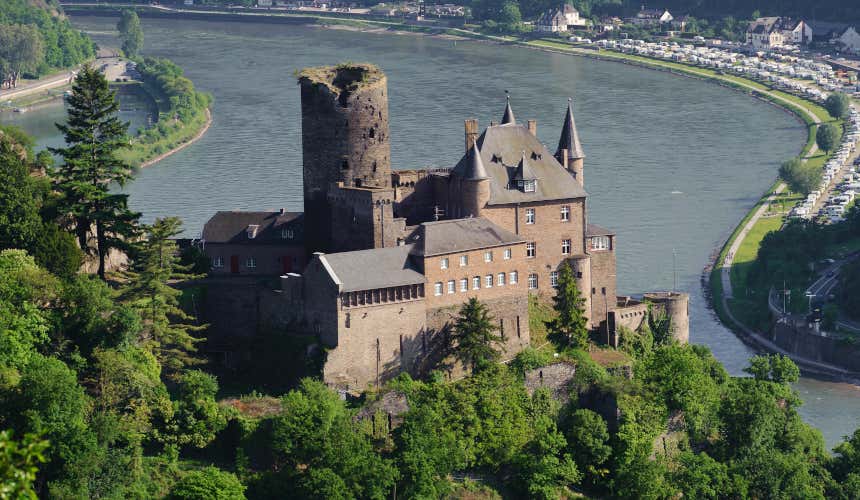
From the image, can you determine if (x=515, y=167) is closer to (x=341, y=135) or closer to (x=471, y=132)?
(x=471, y=132)

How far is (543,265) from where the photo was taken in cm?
6569

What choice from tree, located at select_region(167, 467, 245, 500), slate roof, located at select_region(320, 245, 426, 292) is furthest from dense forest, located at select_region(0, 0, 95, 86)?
tree, located at select_region(167, 467, 245, 500)

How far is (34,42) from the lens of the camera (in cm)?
16512

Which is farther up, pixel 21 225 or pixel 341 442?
pixel 21 225

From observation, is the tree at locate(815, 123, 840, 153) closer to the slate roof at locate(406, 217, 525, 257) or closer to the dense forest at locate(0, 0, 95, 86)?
the dense forest at locate(0, 0, 95, 86)

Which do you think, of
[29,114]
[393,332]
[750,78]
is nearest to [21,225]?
[393,332]

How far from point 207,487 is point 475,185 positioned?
16.5 meters

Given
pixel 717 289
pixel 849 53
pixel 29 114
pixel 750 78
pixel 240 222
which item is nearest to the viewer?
pixel 240 222

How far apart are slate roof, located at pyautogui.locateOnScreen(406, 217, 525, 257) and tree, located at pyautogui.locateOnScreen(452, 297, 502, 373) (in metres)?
1.89

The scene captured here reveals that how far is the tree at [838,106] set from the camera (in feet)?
472

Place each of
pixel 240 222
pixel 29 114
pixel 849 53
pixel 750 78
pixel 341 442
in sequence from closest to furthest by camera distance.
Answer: pixel 341 442, pixel 240 222, pixel 29 114, pixel 750 78, pixel 849 53

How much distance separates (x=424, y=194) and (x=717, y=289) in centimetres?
3648

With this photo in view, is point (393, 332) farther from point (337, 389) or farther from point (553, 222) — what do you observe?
point (553, 222)

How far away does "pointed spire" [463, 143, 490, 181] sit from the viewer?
64000mm
